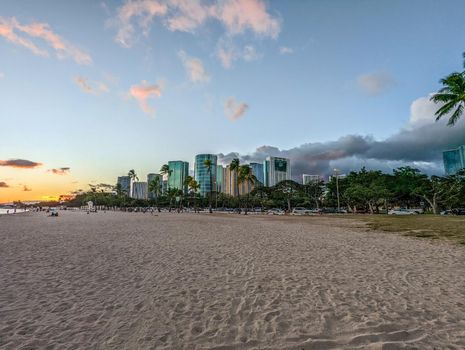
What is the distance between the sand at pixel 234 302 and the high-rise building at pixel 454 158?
433 feet

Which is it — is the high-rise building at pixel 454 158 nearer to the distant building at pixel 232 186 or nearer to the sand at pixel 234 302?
the distant building at pixel 232 186

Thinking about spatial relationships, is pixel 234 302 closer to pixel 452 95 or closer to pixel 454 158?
pixel 452 95

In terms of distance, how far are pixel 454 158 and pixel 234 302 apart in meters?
148

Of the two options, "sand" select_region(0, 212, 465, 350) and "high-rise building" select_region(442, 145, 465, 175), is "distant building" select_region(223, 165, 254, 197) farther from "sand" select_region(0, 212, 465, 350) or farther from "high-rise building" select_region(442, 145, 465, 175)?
"sand" select_region(0, 212, 465, 350)


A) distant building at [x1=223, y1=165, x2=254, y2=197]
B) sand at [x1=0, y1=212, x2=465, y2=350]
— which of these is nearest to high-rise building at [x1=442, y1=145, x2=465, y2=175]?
distant building at [x1=223, y1=165, x2=254, y2=197]

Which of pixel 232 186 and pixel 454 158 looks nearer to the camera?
pixel 454 158

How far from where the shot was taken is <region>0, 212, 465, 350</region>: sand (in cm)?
435

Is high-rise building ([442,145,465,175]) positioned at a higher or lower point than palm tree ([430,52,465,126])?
higher

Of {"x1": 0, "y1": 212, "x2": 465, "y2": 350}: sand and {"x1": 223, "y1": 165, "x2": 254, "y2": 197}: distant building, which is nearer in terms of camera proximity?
{"x1": 0, "y1": 212, "x2": 465, "y2": 350}: sand

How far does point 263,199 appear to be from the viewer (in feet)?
332

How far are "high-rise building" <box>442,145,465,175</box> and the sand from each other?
433 ft

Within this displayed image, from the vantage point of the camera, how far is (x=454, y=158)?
384 ft

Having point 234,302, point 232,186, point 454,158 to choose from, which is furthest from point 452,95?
point 232,186

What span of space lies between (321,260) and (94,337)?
324 inches
